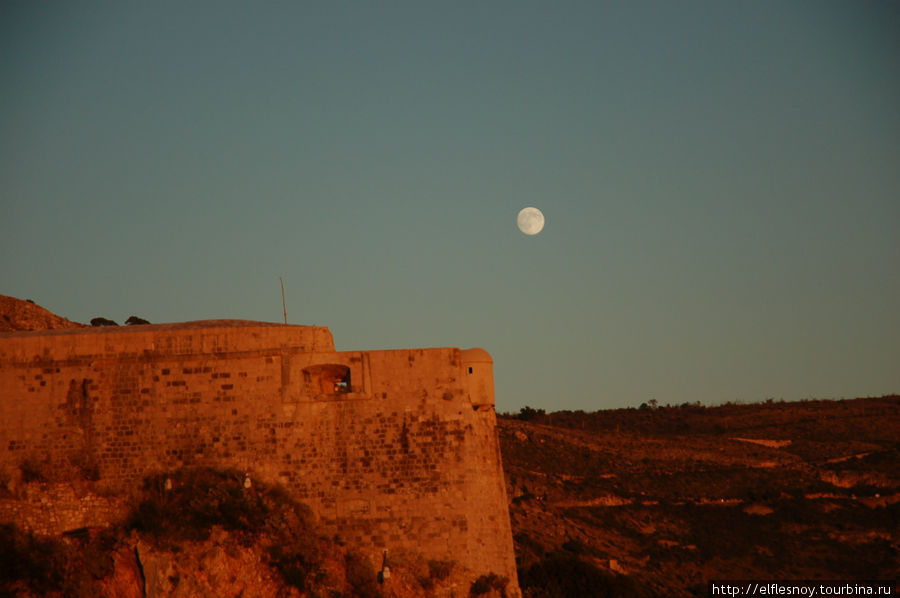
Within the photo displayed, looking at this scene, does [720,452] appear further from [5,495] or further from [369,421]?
[5,495]

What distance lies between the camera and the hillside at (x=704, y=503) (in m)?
35.5

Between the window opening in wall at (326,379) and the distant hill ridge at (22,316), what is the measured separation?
17.3m

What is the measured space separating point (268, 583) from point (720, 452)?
37297 mm

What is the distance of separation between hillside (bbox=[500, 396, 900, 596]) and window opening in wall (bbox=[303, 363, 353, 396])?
8283mm

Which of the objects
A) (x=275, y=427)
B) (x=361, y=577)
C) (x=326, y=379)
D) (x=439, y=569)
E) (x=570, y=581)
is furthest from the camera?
(x=570, y=581)

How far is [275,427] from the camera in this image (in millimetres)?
22641

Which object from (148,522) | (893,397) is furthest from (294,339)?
(893,397)

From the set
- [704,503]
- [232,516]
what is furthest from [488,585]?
[704,503]

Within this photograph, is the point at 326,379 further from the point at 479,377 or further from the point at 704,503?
the point at 704,503

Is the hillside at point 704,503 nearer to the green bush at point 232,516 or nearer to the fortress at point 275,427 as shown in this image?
the fortress at point 275,427

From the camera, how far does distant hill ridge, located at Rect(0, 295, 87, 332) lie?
36719 mm

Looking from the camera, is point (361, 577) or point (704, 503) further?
point (704, 503)

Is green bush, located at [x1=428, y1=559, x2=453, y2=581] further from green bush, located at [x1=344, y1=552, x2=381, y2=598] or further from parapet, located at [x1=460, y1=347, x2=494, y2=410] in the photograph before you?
parapet, located at [x1=460, y1=347, x2=494, y2=410]

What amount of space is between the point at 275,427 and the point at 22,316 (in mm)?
20632
